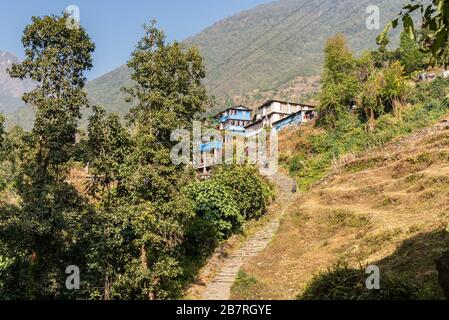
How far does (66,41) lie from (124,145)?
191 inches

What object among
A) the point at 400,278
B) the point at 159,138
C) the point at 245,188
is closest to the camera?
the point at 400,278

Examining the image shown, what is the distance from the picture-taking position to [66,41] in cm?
1619

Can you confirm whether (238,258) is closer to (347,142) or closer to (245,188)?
(245,188)

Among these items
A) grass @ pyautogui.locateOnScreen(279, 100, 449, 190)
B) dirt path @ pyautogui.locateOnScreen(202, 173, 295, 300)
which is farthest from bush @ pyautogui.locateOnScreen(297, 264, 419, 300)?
grass @ pyautogui.locateOnScreen(279, 100, 449, 190)

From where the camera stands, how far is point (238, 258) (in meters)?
22.9

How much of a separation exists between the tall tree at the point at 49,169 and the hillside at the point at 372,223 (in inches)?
288

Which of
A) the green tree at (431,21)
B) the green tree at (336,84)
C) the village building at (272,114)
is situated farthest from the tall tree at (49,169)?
the village building at (272,114)

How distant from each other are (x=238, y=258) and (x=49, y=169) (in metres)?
11.4

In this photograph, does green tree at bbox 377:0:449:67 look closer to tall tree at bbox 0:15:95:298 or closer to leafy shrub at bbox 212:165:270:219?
tall tree at bbox 0:15:95:298

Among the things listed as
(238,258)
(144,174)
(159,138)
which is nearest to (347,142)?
(238,258)

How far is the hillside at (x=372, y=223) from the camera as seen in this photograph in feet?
52.6
